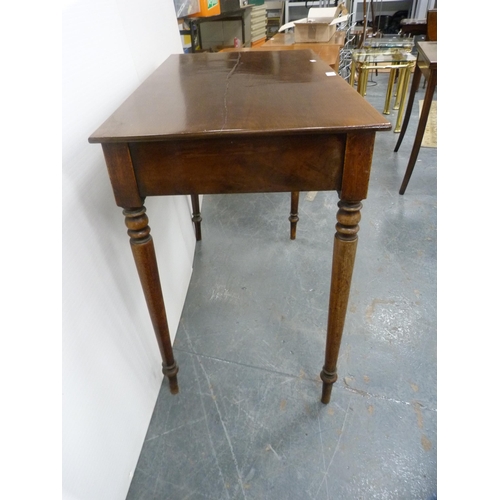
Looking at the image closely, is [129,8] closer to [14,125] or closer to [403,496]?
[14,125]

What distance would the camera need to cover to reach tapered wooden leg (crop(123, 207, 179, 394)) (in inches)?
23.4

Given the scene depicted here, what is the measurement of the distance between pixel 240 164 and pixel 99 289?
334mm

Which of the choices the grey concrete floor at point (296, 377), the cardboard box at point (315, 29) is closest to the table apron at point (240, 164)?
the grey concrete floor at point (296, 377)

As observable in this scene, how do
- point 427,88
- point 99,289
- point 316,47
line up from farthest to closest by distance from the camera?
point 316,47 → point 427,88 → point 99,289

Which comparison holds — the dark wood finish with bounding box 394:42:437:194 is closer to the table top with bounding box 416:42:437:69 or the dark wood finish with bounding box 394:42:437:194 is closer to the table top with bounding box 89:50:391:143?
the table top with bounding box 416:42:437:69

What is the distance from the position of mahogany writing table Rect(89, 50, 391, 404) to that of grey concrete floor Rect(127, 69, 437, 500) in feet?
1.16

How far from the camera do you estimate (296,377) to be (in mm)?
911

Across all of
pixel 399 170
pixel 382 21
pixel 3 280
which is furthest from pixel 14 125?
pixel 382 21

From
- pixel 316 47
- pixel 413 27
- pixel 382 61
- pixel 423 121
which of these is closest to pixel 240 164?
pixel 423 121

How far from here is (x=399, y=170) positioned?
1903 millimetres

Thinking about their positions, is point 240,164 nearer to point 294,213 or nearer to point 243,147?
point 243,147

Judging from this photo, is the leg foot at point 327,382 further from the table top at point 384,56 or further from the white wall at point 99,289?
the table top at point 384,56

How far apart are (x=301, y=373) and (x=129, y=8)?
0.99m

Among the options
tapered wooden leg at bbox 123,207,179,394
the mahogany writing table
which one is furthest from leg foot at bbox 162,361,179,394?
the mahogany writing table
